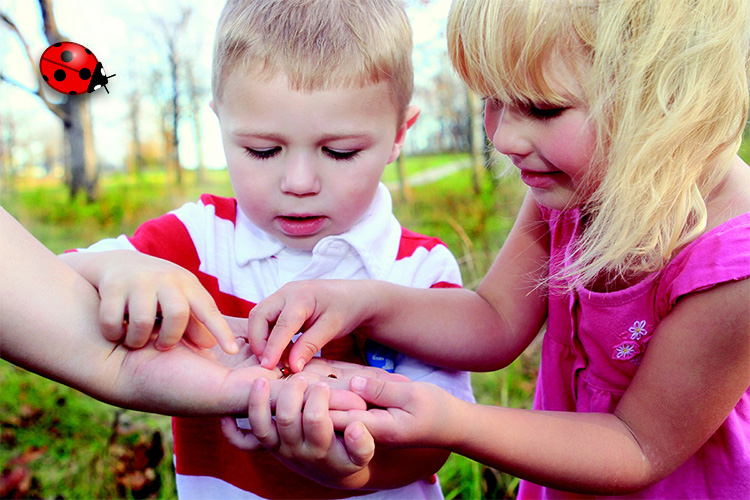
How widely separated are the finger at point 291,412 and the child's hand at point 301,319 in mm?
111

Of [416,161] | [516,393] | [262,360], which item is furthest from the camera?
[416,161]

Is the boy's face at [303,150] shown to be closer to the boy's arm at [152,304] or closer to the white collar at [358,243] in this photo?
the white collar at [358,243]

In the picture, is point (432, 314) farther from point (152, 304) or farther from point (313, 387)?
point (152, 304)

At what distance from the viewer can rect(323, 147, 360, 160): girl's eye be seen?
4.64 feet

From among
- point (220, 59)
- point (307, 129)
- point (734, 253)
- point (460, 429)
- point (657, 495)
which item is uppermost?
point (220, 59)

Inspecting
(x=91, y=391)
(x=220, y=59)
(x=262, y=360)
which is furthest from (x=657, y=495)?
(x=220, y=59)

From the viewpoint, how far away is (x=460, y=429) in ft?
4.07

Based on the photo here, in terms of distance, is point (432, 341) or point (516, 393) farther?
point (516, 393)

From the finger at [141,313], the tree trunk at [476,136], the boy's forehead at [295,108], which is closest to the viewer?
the finger at [141,313]

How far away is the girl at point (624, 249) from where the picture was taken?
1.17 metres

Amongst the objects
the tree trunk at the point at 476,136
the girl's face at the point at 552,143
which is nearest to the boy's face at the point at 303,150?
the girl's face at the point at 552,143

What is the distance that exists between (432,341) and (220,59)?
2.78 ft

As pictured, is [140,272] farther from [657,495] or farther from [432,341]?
[657,495]

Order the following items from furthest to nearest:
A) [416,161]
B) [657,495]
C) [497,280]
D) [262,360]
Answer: [416,161], [497,280], [657,495], [262,360]
